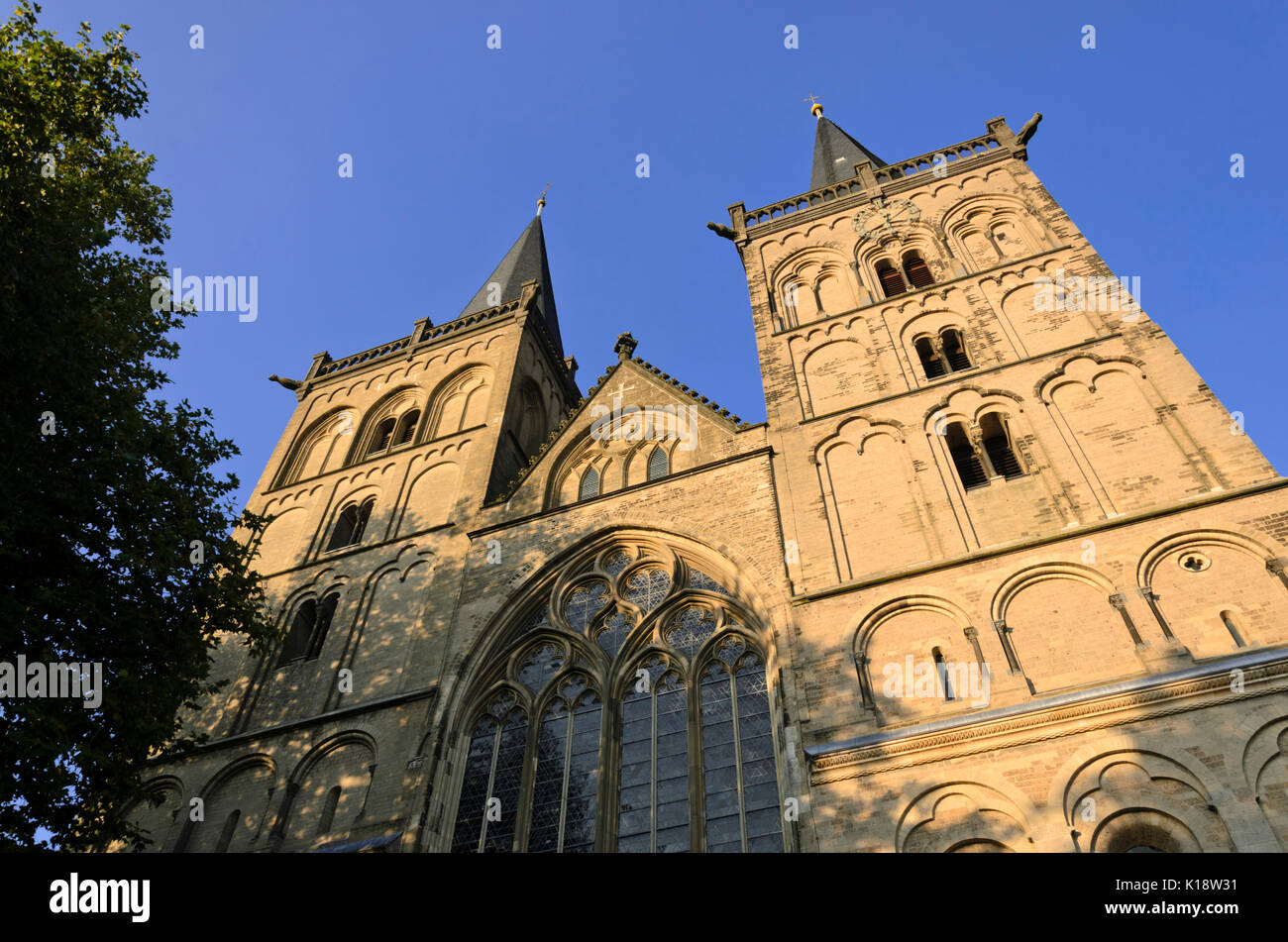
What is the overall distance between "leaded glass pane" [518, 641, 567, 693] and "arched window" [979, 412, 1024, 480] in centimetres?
702

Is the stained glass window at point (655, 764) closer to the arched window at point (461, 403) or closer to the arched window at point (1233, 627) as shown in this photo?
the arched window at point (1233, 627)

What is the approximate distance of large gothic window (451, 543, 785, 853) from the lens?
11.2 m

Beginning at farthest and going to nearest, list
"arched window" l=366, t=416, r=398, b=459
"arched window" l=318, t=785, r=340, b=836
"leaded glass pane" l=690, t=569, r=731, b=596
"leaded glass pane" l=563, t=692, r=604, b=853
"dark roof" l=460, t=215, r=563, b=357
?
"dark roof" l=460, t=215, r=563, b=357 < "arched window" l=366, t=416, r=398, b=459 < "leaded glass pane" l=690, t=569, r=731, b=596 < "arched window" l=318, t=785, r=340, b=836 < "leaded glass pane" l=563, t=692, r=604, b=853

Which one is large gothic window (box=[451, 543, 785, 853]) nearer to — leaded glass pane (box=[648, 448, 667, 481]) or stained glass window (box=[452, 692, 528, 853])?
stained glass window (box=[452, 692, 528, 853])

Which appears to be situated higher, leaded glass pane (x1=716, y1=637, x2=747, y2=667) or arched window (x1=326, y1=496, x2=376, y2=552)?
arched window (x1=326, y1=496, x2=376, y2=552)

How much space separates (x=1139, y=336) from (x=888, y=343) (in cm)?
408

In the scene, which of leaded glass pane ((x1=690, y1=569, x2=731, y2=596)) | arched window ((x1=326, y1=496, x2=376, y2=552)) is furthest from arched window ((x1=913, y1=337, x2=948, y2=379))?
arched window ((x1=326, y1=496, x2=376, y2=552))

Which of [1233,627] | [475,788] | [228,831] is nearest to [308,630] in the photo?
[228,831]

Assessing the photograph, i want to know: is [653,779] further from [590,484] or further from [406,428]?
[406,428]

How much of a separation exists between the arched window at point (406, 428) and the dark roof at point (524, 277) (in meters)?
4.45

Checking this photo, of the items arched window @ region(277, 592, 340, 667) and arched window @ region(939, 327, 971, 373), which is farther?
arched window @ region(939, 327, 971, 373)

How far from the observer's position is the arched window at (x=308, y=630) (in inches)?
627

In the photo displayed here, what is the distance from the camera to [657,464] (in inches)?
668
